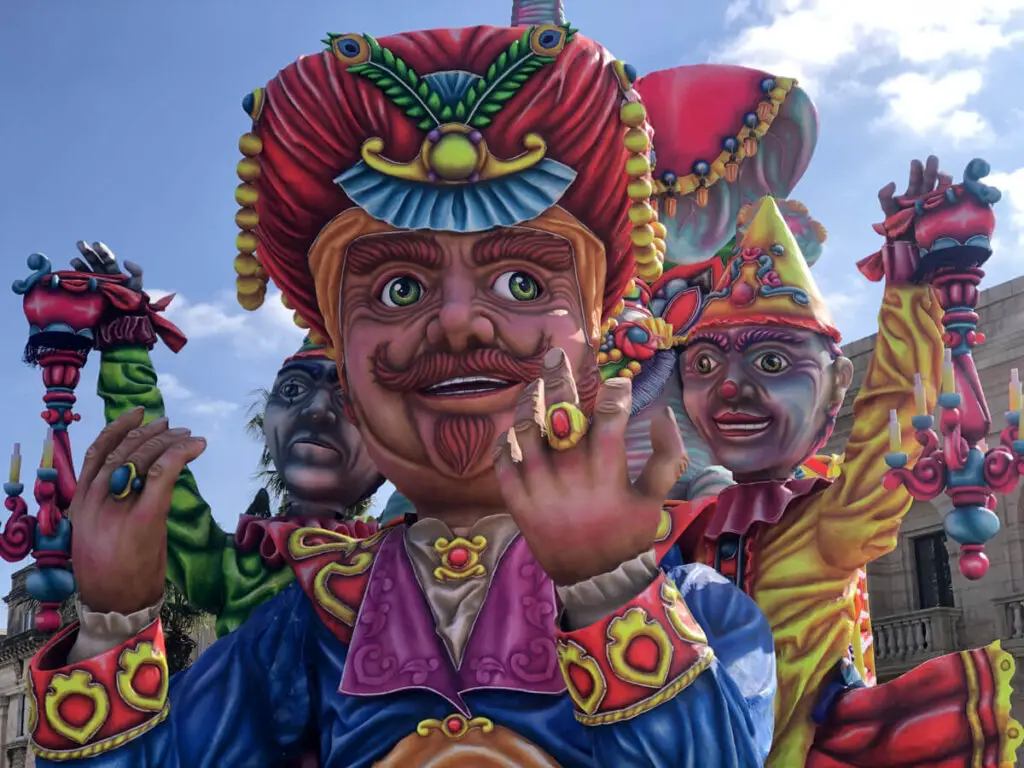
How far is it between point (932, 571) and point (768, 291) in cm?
1089

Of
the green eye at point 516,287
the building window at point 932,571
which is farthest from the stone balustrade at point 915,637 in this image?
the green eye at point 516,287

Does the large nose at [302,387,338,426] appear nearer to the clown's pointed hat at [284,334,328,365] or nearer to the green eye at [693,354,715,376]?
the clown's pointed hat at [284,334,328,365]

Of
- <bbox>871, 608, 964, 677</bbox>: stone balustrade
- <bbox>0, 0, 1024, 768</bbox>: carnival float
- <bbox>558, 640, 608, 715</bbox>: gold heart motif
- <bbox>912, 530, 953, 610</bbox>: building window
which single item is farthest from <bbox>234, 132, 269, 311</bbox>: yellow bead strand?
<bbox>912, 530, 953, 610</bbox>: building window

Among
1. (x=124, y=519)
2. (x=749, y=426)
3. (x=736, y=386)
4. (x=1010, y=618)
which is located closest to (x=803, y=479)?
(x=749, y=426)

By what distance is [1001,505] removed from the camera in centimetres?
1183

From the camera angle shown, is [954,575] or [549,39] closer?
[549,39]

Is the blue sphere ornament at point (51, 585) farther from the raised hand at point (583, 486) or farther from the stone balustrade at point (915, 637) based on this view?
the stone balustrade at point (915, 637)

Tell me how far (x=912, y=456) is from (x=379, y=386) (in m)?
1.52

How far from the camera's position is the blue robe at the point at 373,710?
6.73 feet

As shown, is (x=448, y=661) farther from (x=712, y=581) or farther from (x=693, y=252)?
(x=693, y=252)

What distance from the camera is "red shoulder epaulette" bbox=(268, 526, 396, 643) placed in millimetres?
2686

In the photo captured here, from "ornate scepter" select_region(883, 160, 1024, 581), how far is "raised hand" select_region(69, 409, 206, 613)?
5.99 ft

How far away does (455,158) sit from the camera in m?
2.64

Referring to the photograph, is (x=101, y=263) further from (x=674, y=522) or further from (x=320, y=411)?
(x=674, y=522)
